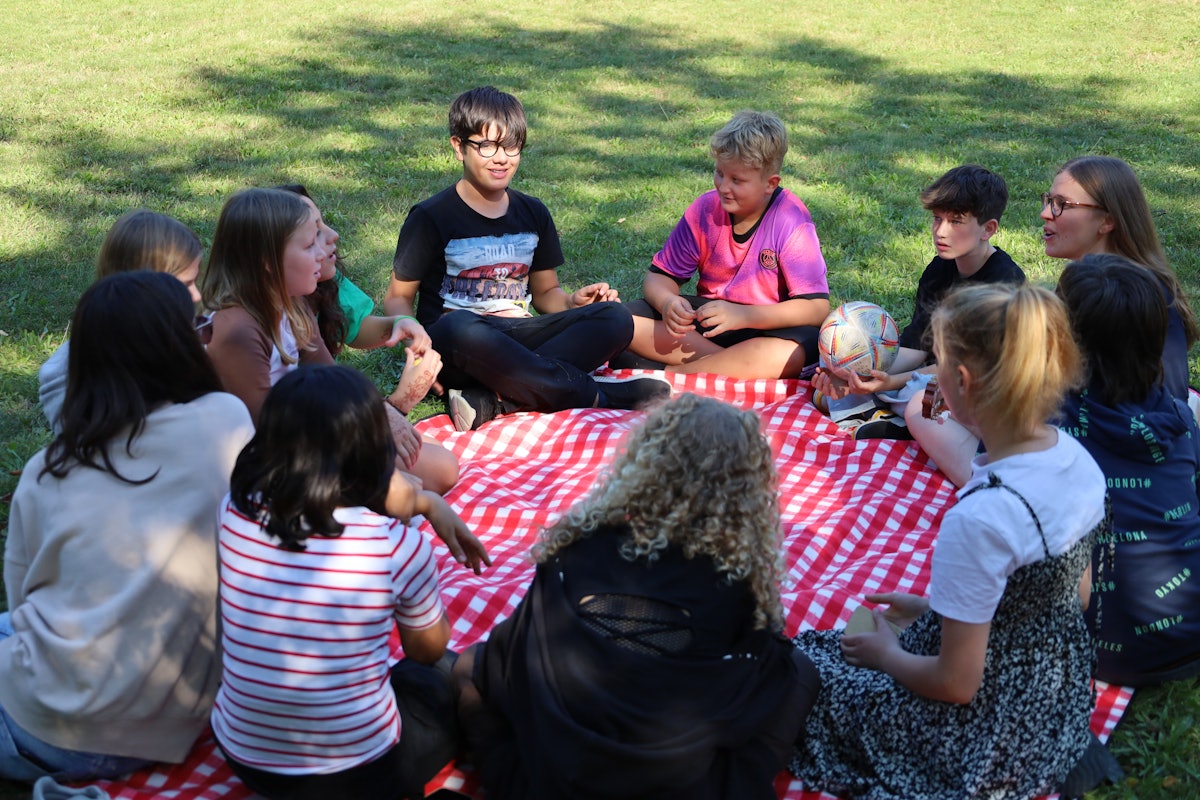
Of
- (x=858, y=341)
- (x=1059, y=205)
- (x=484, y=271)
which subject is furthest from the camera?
(x=484, y=271)

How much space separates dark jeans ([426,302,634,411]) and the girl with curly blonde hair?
2.49m

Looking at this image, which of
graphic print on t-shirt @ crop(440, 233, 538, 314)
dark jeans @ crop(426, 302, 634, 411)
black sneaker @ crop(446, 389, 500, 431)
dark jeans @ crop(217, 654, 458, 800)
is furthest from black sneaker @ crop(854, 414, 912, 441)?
dark jeans @ crop(217, 654, 458, 800)

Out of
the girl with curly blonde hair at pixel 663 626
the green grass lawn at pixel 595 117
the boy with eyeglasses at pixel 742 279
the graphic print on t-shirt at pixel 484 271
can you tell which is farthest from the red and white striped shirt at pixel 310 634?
the boy with eyeglasses at pixel 742 279

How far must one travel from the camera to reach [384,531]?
2.68 m

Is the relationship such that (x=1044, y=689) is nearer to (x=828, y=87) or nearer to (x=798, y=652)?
(x=798, y=652)

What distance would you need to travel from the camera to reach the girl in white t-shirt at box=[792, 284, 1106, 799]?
8.93 feet

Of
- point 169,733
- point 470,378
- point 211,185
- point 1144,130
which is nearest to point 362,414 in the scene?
point 169,733

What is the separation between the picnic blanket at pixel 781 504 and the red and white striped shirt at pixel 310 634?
47cm

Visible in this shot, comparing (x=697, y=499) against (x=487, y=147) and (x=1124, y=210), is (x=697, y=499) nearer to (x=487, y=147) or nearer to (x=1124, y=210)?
(x=1124, y=210)

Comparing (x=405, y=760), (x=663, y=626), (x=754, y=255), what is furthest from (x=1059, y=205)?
(x=405, y=760)

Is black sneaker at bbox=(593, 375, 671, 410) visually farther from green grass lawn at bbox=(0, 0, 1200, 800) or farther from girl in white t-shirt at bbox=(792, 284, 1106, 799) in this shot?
girl in white t-shirt at bbox=(792, 284, 1106, 799)

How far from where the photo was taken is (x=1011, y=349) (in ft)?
8.93

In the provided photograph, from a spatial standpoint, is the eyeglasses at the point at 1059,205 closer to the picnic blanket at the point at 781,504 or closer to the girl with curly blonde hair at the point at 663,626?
the picnic blanket at the point at 781,504

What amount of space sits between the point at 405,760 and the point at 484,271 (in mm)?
3237
